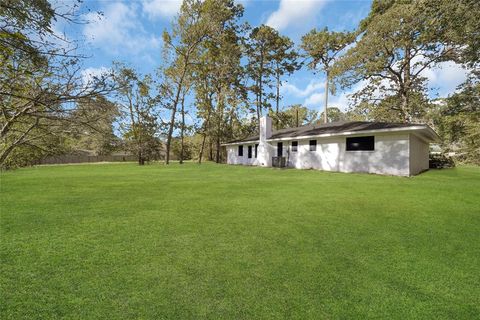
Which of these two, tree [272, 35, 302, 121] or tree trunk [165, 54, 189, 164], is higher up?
tree [272, 35, 302, 121]

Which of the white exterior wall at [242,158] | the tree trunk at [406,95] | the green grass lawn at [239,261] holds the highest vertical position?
the tree trunk at [406,95]

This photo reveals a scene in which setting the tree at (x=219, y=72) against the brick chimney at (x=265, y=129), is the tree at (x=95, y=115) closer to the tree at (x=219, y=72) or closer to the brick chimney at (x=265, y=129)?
the brick chimney at (x=265, y=129)

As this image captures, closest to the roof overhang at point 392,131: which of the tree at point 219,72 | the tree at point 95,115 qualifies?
the tree at point 95,115

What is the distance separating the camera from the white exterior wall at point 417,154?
44.7 feet

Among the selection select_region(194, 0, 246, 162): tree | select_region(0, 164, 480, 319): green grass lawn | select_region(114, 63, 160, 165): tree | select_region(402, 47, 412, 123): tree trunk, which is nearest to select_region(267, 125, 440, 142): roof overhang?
select_region(402, 47, 412, 123): tree trunk

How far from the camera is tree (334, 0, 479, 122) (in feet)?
43.1

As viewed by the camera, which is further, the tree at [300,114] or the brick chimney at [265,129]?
the tree at [300,114]

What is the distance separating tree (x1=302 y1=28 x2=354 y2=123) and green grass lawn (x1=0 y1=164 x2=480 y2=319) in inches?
1018

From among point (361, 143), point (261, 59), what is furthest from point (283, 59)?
point (361, 143)

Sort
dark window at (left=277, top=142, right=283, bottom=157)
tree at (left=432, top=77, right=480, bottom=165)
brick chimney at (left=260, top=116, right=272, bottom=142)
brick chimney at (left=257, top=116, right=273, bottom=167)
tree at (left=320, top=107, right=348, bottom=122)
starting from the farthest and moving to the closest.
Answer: tree at (left=320, top=107, right=348, bottom=122), brick chimney at (left=260, top=116, right=272, bottom=142), brick chimney at (left=257, top=116, right=273, bottom=167), dark window at (left=277, top=142, right=283, bottom=157), tree at (left=432, top=77, right=480, bottom=165)

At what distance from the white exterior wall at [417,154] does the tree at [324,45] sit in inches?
536

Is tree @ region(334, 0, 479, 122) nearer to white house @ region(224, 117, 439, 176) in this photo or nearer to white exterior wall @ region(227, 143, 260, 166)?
white house @ region(224, 117, 439, 176)

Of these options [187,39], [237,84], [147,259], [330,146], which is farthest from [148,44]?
[237,84]

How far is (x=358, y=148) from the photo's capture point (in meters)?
15.5
